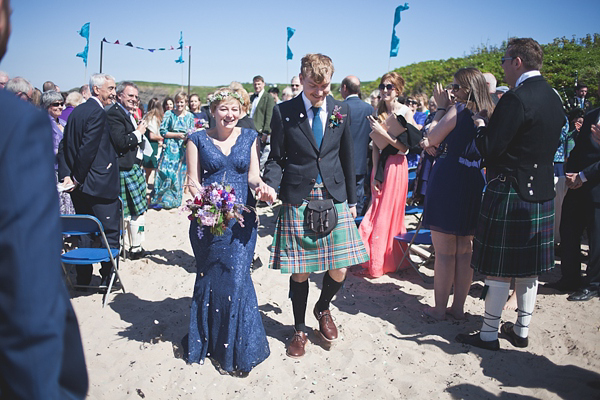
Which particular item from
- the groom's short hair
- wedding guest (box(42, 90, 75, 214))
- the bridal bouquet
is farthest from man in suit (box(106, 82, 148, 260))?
the groom's short hair

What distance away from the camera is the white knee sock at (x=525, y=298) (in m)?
3.91

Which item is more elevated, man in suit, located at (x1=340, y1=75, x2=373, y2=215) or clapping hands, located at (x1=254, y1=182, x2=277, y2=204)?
man in suit, located at (x1=340, y1=75, x2=373, y2=215)

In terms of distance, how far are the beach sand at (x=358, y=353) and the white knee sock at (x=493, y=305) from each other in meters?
0.16

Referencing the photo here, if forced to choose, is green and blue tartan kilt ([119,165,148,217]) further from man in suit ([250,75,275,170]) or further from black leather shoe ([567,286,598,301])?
black leather shoe ([567,286,598,301])

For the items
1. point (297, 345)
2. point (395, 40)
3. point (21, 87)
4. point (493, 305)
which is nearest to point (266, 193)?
point (297, 345)

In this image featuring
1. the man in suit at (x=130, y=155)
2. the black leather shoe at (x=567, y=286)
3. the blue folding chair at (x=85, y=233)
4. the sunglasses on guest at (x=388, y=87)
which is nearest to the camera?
the blue folding chair at (x=85, y=233)

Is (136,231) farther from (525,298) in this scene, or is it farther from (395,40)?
(395,40)

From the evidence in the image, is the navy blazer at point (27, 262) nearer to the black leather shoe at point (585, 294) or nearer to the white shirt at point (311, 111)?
the white shirt at point (311, 111)

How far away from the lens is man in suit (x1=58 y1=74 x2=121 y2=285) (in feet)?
16.5

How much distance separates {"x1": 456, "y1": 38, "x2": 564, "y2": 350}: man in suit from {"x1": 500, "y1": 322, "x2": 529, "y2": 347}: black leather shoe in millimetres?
169

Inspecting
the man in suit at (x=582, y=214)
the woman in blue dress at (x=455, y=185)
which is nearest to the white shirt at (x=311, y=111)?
the woman in blue dress at (x=455, y=185)

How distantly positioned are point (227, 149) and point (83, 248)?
7.95 ft

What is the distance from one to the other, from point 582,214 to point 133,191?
18.4ft

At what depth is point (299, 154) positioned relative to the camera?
3889mm
